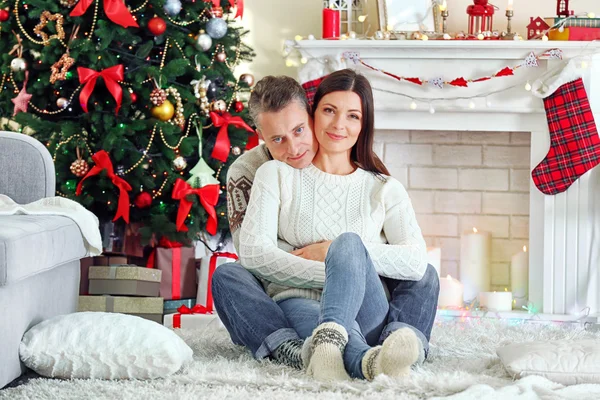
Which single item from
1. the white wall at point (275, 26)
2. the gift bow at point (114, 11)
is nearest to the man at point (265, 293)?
the gift bow at point (114, 11)

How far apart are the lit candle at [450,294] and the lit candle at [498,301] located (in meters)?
0.11

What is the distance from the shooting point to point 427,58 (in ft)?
12.4

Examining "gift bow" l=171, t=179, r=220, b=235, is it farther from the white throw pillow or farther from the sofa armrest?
the white throw pillow

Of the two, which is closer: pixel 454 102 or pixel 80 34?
pixel 80 34

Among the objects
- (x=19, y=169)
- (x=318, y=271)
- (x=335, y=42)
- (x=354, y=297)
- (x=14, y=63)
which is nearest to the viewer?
(x=354, y=297)

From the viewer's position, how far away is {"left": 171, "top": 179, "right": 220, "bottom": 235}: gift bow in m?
3.53

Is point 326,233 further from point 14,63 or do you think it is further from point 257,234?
point 14,63

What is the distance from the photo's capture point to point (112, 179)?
347 cm

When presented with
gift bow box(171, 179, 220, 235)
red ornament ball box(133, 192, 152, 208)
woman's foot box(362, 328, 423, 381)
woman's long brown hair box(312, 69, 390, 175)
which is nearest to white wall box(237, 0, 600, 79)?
gift bow box(171, 179, 220, 235)

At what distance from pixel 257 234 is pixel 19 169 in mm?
749

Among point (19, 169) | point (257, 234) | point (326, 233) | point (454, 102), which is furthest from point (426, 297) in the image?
point (454, 102)

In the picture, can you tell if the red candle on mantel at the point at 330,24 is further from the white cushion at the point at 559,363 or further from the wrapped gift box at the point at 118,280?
the white cushion at the point at 559,363

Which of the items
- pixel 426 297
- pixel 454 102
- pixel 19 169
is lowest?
pixel 426 297

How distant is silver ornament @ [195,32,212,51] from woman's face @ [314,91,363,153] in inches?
46.6
